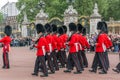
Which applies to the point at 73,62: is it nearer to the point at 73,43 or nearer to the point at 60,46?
the point at 73,43

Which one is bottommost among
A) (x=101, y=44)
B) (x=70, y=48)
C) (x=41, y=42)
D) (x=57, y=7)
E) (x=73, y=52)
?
(x=73, y=52)

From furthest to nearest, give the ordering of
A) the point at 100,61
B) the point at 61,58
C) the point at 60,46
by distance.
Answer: the point at 61,58 → the point at 60,46 → the point at 100,61

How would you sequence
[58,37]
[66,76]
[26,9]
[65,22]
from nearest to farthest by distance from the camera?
[66,76]
[58,37]
[65,22]
[26,9]

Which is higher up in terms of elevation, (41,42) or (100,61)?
(41,42)

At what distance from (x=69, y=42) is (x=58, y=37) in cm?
149

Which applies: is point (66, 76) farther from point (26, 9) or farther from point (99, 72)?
point (26, 9)

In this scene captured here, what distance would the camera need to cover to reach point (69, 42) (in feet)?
44.7

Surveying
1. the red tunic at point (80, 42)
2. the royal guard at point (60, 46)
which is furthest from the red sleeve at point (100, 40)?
the royal guard at point (60, 46)

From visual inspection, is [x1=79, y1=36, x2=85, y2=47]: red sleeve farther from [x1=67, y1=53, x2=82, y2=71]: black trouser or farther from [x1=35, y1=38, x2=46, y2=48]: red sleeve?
[x1=35, y1=38, x2=46, y2=48]: red sleeve

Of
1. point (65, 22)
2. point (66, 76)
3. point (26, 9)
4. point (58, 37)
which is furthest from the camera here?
point (26, 9)

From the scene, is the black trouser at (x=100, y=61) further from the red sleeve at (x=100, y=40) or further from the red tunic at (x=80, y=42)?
the red tunic at (x=80, y=42)

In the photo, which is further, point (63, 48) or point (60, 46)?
point (63, 48)

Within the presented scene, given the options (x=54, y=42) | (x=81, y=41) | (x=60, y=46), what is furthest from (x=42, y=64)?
(x=81, y=41)

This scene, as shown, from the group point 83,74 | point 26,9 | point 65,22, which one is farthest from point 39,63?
point 26,9
